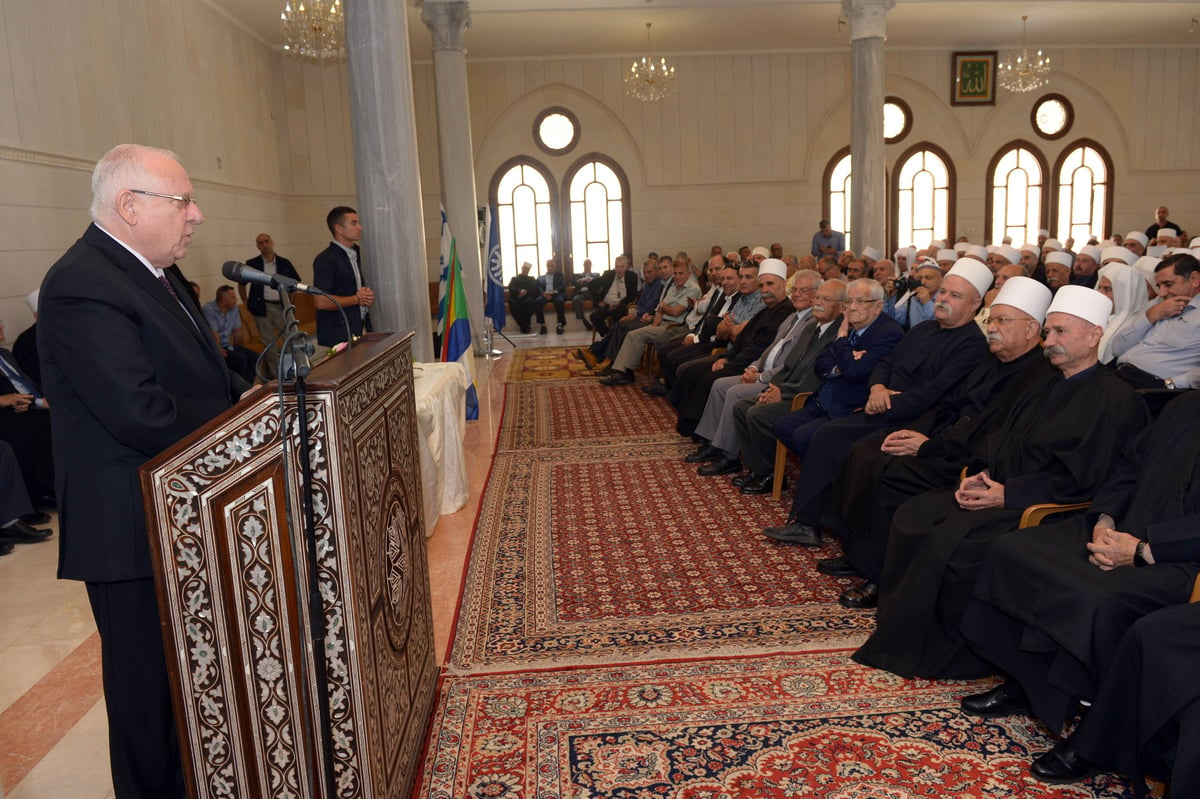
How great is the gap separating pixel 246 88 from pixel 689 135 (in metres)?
7.50

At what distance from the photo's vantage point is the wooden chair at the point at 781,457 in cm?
519

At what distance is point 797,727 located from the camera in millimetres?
2818

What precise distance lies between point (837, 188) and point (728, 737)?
50.7 ft

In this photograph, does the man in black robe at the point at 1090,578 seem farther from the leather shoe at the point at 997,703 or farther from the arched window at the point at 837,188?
the arched window at the point at 837,188

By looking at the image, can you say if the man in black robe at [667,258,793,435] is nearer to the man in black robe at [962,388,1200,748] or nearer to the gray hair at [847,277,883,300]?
the gray hair at [847,277,883,300]

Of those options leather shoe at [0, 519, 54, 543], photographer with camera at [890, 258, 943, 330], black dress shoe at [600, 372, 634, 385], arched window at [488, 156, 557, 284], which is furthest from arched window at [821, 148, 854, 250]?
leather shoe at [0, 519, 54, 543]

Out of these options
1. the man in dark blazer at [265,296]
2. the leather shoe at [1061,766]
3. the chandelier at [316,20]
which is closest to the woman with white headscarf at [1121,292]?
the leather shoe at [1061,766]

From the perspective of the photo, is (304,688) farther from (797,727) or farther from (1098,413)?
(1098,413)

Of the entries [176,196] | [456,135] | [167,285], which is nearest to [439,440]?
[167,285]

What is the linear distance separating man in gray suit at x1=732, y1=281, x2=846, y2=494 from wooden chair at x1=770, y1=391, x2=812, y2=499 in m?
0.07

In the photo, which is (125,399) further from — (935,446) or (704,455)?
(704,455)

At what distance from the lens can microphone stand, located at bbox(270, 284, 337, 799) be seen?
71.3 inches

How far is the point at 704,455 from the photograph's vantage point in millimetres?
6184

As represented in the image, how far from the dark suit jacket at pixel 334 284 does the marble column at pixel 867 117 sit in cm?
793
